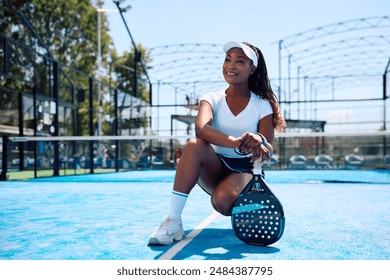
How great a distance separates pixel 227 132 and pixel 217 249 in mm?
788

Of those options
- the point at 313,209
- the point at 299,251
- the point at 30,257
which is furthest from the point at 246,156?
the point at 313,209

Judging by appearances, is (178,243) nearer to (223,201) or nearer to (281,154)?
(223,201)

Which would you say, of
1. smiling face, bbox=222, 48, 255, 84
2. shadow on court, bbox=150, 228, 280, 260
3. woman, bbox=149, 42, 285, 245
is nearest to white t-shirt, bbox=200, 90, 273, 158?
woman, bbox=149, 42, 285, 245

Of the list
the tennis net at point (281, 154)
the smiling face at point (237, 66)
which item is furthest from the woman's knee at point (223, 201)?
the tennis net at point (281, 154)

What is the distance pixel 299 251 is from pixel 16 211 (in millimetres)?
3004

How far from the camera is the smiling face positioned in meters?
2.93

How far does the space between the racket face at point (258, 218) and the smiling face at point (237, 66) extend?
802mm

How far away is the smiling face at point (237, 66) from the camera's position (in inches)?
115

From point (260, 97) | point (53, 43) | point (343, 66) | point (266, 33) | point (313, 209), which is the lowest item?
point (313, 209)

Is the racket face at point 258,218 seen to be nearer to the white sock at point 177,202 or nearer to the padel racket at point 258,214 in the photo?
the padel racket at point 258,214

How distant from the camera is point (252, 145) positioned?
249cm
